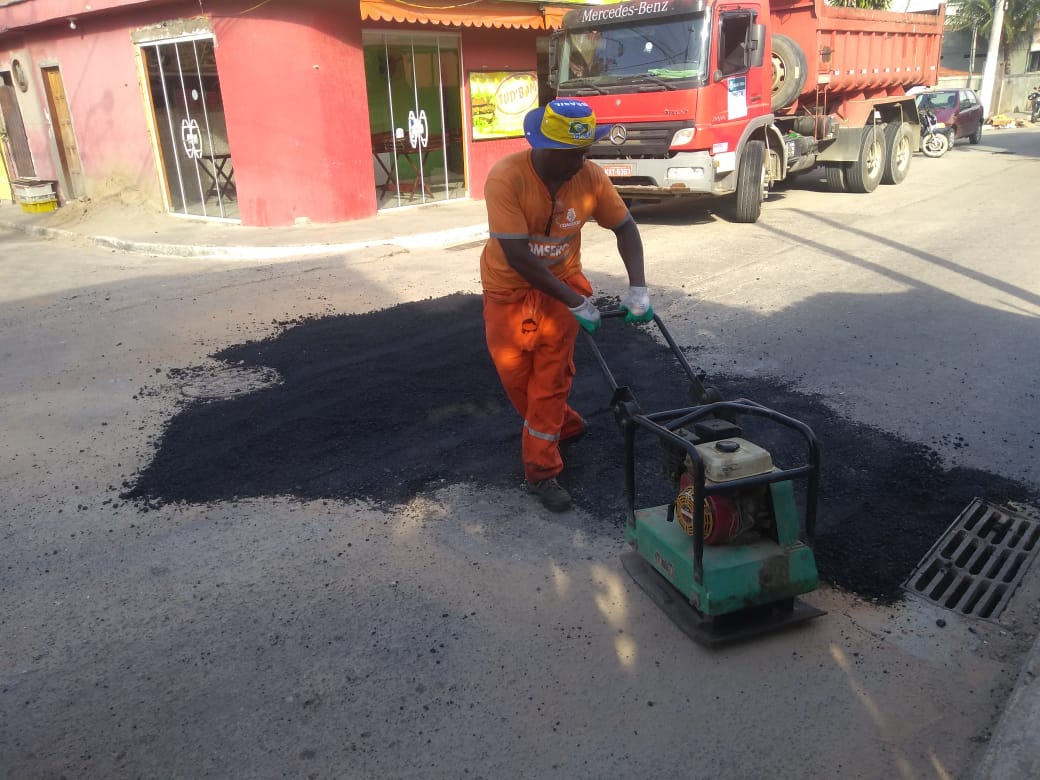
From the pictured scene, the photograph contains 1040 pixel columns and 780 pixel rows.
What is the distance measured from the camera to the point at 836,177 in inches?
567

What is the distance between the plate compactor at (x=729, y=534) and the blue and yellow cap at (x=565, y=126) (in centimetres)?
119

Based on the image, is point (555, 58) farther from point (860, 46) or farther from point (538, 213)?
point (538, 213)

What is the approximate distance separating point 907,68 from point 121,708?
17.4 metres

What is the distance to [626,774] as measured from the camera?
2.39 meters


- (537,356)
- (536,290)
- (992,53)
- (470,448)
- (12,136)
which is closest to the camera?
(536,290)

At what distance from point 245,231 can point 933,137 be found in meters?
17.3

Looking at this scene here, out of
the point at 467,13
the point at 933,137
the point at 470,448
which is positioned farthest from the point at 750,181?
the point at 933,137

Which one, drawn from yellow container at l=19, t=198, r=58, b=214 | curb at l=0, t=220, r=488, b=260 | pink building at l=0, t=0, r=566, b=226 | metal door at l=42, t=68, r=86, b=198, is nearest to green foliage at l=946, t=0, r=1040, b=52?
pink building at l=0, t=0, r=566, b=226

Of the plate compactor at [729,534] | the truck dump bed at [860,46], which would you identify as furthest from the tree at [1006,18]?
the plate compactor at [729,534]

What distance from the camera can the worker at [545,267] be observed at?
11.3 feet

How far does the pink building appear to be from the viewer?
11859 millimetres

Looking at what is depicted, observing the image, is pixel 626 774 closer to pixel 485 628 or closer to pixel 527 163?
pixel 485 628

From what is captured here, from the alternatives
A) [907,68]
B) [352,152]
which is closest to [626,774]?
[352,152]

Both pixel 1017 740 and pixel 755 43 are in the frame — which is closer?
pixel 1017 740
